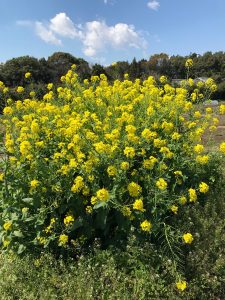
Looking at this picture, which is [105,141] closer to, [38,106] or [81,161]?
[81,161]

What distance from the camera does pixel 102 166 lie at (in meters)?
3.81

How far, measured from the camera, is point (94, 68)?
72.5 ft

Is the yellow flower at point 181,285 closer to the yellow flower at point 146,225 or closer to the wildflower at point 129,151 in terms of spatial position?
the yellow flower at point 146,225

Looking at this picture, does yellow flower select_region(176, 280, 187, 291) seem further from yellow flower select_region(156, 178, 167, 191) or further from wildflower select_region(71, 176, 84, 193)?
wildflower select_region(71, 176, 84, 193)

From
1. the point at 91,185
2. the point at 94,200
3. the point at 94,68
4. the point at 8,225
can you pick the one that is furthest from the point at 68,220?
the point at 94,68

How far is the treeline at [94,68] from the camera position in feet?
68.0

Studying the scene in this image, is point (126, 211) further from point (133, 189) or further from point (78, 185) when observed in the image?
point (78, 185)

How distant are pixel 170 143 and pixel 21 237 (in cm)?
188

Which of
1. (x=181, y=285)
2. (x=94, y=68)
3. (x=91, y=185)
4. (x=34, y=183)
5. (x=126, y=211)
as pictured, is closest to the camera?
(x=181, y=285)

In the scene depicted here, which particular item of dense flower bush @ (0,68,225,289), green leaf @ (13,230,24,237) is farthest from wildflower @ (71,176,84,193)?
green leaf @ (13,230,24,237)

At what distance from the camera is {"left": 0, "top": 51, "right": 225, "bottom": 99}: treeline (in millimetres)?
20734


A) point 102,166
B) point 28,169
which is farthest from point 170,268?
point 28,169

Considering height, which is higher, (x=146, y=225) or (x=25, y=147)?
(x=25, y=147)

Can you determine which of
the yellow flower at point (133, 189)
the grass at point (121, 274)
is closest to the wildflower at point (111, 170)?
the yellow flower at point (133, 189)
